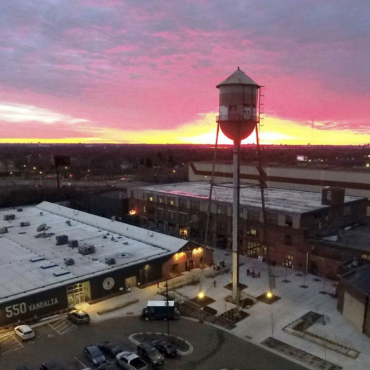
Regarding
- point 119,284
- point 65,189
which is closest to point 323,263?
point 119,284

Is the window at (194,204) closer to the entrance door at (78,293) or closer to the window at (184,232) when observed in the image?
the window at (184,232)

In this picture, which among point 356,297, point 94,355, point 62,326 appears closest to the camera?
point 94,355

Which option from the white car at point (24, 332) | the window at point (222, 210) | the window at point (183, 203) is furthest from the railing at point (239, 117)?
the window at point (183, 203)

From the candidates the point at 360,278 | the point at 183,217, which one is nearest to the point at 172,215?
the point at 183,217

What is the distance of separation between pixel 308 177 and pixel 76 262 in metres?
57.7

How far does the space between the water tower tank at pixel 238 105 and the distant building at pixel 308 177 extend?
43940 millimetres

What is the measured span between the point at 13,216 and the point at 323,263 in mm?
61100

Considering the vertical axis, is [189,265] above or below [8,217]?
below

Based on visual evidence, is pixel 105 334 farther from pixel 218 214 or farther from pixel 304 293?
pixel 218 214

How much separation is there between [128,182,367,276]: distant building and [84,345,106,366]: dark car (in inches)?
858

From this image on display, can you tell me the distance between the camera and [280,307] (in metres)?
40.4

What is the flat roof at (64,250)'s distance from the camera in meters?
41.5

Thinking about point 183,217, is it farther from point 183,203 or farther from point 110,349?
point 110,349

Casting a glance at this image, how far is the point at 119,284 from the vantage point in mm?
44719
